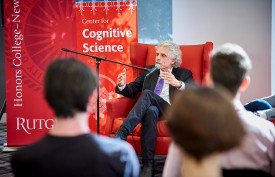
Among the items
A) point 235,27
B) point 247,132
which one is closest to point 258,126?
point 247,132

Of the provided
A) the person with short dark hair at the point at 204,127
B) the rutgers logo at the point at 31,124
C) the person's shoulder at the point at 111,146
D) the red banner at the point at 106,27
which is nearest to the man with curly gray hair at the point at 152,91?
the red banner at the point at 106,27

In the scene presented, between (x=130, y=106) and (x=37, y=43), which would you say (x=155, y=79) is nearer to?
(x=130, y=106)

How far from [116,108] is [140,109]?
0.94 ft

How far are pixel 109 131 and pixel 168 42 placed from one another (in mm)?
973

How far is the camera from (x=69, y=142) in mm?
1246

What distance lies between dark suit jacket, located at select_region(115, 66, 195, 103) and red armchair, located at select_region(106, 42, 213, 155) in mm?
72

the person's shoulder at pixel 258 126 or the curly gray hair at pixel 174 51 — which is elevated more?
the curly gray hair at pixel 174 51

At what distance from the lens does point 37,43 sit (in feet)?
14.4

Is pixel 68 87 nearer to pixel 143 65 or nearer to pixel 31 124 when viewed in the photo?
pixel 143 65

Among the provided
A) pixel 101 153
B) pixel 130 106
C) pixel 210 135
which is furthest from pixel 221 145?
pixel 130 106

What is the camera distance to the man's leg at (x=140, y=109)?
3.34 m

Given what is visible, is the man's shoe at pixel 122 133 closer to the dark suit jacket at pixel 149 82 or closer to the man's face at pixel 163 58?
the dark suit jacket at pixel 149 82

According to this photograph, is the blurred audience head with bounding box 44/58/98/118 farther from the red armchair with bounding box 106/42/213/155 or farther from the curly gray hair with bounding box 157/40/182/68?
the curly gray hair with bounding box 157/40/182/68

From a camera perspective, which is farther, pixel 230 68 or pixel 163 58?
pixel 163 58
